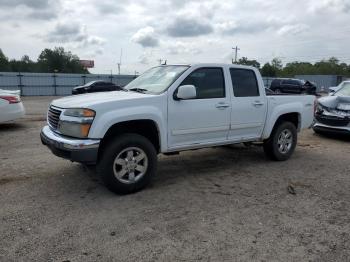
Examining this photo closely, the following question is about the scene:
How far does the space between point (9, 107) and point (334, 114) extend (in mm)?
8778

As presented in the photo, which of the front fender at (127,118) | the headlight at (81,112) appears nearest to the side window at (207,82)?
the front fender at (127,118)

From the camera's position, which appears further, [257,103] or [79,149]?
[257,103]

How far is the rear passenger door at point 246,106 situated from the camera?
6.26 m

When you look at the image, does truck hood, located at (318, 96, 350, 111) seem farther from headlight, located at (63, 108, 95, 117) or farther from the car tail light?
the car tail light

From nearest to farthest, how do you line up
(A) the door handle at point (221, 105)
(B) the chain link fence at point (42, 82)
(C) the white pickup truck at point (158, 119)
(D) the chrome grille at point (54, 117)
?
(C) the white pickup truck at point (158, 119), (D) the chrome grille at point (54, 117), (A) the door handle at point (221, 105), (B) the chain link fence at point (42, 82)

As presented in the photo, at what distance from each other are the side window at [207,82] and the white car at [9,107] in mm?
6482

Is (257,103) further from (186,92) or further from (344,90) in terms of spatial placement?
(344,90)

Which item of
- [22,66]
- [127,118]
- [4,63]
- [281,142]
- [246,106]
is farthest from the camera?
[22,66]

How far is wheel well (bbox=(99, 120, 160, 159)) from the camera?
502cm

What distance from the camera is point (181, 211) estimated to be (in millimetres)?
4578

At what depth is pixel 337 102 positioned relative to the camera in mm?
9977

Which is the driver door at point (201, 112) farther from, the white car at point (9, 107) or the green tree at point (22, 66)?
the green tree at point (22, 66)

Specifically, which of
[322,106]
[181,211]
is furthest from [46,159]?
[322,106]

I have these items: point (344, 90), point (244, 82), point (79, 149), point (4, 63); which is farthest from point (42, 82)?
point (4, 63)
